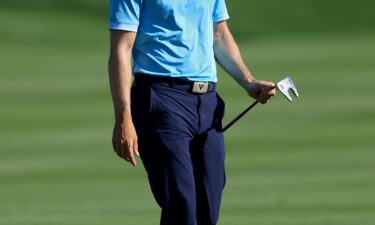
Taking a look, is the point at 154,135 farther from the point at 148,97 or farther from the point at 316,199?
the point at 316,199

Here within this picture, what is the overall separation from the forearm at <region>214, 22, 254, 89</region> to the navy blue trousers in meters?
0.37

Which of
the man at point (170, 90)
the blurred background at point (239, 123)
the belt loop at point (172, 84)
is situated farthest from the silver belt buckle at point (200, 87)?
the blurred background at point (239, 123)

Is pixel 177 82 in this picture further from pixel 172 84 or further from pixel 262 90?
pixel 262 90

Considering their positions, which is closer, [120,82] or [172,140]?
[120,82]

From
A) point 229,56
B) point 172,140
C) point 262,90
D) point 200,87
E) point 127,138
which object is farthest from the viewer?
point 229,56

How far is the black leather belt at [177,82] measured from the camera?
6836mm

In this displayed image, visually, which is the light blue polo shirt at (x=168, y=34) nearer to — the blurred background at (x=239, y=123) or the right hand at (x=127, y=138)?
the right hand at (x=127, y=138)

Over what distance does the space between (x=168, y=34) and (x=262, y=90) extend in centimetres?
66

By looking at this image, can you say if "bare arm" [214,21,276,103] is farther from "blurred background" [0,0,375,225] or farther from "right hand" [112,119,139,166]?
"blurred background" [0,0,375,225]

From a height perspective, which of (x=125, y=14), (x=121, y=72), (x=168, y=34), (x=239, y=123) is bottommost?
(x=239, y=123)

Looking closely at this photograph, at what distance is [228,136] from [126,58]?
665cm

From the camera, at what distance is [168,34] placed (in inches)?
269

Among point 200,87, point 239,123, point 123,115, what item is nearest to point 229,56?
point 200,87

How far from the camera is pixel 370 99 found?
14789 mm
